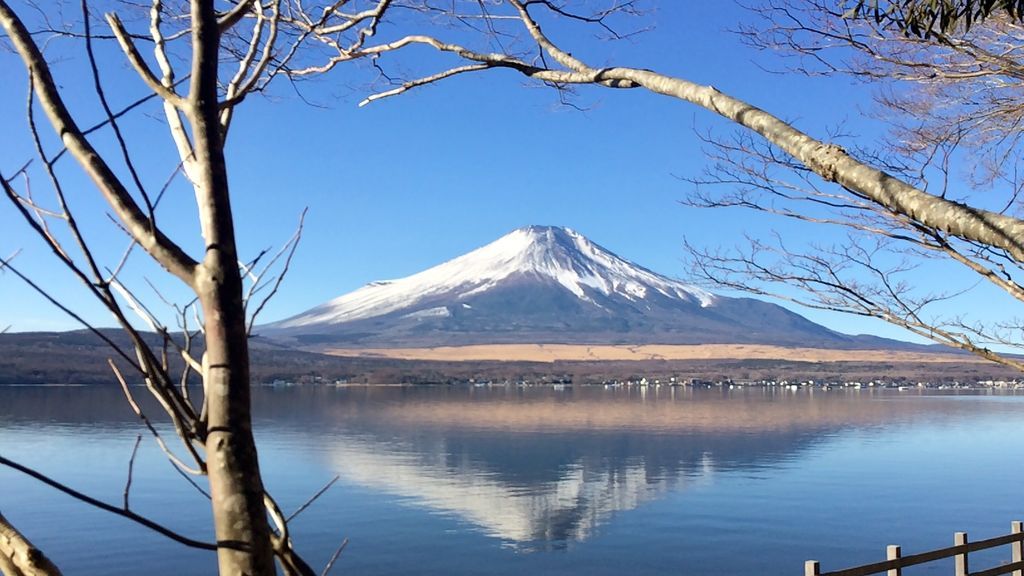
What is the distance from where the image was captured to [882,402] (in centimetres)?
10344

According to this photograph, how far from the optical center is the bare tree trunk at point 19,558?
138 cm

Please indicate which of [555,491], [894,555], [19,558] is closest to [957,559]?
[894,555]

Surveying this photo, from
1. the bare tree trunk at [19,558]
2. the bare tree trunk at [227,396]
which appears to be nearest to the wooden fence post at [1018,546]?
the bare tree trunk at [227,396]

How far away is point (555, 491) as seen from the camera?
36.0 metres

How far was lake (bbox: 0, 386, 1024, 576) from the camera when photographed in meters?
24.1

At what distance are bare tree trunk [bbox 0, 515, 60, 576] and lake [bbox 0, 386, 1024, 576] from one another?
21.0m

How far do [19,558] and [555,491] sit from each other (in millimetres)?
35387

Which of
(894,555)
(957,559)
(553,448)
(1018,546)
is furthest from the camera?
(553,448)

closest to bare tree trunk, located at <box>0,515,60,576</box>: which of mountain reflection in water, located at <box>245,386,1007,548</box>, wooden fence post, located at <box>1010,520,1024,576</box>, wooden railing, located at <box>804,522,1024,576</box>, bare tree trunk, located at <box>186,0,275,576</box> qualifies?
bare tree trunk, located at <box>186,0,275,576</box>

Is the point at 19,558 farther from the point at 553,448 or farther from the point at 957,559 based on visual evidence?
the point at 553,448

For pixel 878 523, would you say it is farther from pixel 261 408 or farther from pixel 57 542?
pixel 261 408

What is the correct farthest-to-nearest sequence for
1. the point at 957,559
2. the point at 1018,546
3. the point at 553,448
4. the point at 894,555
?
the point at 553,448 < the point at 1018,546 < the point at 957,559 < the point at 894,555

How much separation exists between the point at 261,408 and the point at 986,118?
80259 mm

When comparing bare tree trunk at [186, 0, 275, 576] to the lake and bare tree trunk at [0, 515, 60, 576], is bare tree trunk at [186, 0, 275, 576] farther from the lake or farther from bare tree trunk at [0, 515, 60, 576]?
the lake
